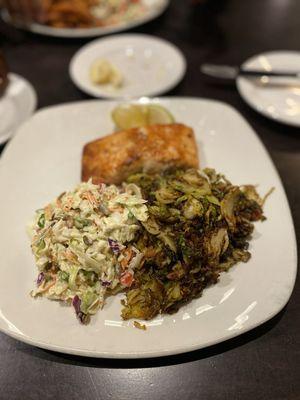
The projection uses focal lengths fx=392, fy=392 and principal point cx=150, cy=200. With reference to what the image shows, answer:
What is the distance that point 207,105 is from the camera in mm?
2859

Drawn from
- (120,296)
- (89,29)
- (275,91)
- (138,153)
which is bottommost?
(120,296)

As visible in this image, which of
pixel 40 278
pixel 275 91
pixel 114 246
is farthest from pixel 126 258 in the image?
pixel 275 91

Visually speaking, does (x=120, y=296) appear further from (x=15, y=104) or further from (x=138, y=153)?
(x=15, y=104)

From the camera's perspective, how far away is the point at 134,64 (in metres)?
3.61

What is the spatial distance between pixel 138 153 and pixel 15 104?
1383 mm

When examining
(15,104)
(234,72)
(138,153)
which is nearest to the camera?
(138,153)

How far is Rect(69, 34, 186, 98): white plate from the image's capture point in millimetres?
3275

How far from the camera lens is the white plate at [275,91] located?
302 centimetres

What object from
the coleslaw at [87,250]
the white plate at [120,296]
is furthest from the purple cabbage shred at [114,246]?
the white plate at [120,296]

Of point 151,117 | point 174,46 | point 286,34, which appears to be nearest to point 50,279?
point 151,117

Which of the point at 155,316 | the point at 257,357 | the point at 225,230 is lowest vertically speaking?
the point at 257,357

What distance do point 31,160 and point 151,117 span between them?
34.7 inches

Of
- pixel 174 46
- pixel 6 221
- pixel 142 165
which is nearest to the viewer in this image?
pixel 6 221

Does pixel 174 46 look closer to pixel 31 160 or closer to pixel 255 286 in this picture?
pixel 31 160
